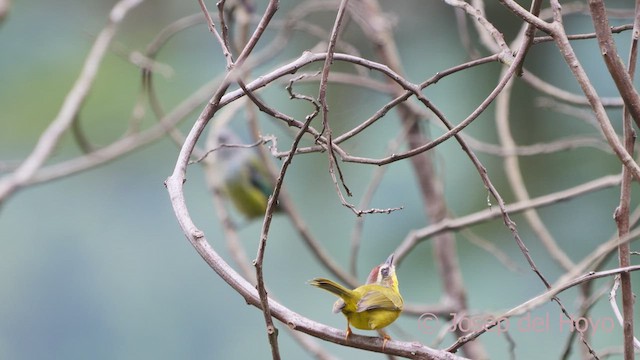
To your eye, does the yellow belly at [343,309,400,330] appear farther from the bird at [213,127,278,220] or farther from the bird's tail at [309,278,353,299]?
the bird at [213,127,278,220]

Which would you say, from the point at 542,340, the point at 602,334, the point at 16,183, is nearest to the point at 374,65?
the point at 16,183

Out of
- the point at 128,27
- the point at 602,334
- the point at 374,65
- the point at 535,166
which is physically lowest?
the point at 374,65

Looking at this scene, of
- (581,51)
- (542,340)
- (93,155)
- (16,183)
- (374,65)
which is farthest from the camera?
(581,51)

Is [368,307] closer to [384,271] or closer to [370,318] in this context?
[370,318]

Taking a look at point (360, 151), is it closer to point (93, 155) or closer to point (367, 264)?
point (367, 264)

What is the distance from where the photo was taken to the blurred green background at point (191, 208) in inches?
132

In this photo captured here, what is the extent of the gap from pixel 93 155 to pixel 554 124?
2.09 m

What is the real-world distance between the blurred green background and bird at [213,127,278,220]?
0.80 feet

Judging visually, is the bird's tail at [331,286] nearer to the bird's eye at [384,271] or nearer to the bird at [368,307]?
the bird at [368,307]

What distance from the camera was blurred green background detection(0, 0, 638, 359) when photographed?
132 inches

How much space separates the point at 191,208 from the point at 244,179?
55 centimetres

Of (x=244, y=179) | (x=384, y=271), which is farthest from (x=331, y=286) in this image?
(x=244, y=179)

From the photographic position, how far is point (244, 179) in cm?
403

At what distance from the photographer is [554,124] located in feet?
11.4
